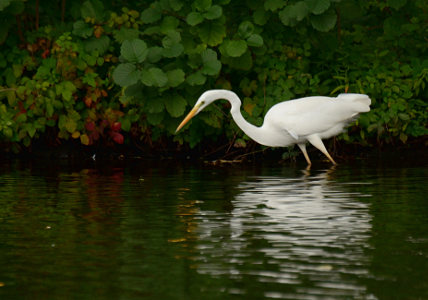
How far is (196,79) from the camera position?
16125mm

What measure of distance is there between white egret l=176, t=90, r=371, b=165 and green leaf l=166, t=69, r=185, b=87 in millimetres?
675

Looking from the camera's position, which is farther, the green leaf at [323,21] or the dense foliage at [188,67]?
the green leaf at [323,21]

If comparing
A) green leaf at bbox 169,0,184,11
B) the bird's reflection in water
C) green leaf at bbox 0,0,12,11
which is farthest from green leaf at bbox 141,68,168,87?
the bird's reflection in water

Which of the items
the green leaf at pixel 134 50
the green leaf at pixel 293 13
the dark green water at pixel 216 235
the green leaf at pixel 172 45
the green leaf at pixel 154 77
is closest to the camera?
the dark green water at pixel 216 235

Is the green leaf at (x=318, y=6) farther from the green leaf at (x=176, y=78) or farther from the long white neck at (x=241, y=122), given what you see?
the green leaf at (x=176, y=78)

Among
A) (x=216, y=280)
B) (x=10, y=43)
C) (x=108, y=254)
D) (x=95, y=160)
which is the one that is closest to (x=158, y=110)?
(x=95, y=160)

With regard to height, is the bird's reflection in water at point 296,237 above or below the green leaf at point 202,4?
below

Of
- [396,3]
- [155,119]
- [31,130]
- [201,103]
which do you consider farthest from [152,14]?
[396,3]

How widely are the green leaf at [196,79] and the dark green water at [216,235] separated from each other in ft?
6.21

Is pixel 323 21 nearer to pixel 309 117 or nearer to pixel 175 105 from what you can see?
pixel 309 117

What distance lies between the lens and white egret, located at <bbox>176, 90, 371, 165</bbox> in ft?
49.6

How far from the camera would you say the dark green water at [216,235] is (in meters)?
7.09

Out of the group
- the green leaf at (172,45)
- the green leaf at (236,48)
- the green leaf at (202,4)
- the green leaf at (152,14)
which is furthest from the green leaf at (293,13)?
the green leaf at (152,14)

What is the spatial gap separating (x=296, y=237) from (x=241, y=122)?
21.6ft
